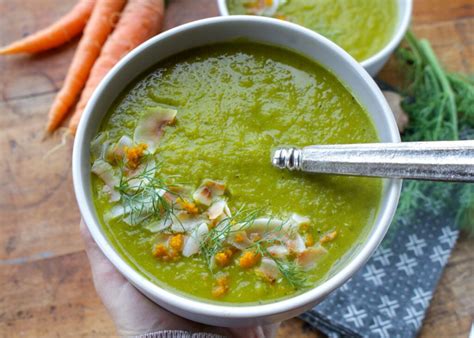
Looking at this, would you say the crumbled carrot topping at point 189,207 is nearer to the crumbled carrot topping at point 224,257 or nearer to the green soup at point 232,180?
the green soup at point 232,180

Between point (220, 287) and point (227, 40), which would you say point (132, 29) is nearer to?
point (227, 40)

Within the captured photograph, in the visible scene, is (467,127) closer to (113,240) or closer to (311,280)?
(311,280)

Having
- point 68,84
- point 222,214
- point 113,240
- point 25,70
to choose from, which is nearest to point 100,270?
point 113,240

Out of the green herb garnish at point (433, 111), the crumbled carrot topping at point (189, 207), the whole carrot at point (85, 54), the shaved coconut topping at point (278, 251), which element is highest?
the crumbled carrot topping at point (189, 207)

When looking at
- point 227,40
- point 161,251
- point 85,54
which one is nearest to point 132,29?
point 85,54

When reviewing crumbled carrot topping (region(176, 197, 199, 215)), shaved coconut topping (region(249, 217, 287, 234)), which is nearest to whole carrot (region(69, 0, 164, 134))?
crumbled carrot topping (region(176, 197, 199, 215))

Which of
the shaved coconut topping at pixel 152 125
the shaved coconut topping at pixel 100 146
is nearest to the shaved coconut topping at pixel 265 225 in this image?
the shaved coconut topping at pixel 152 125

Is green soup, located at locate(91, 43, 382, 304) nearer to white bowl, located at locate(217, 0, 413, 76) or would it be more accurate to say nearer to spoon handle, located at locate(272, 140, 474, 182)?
spoon handle, located at locate(272, 140, 474, 182)
